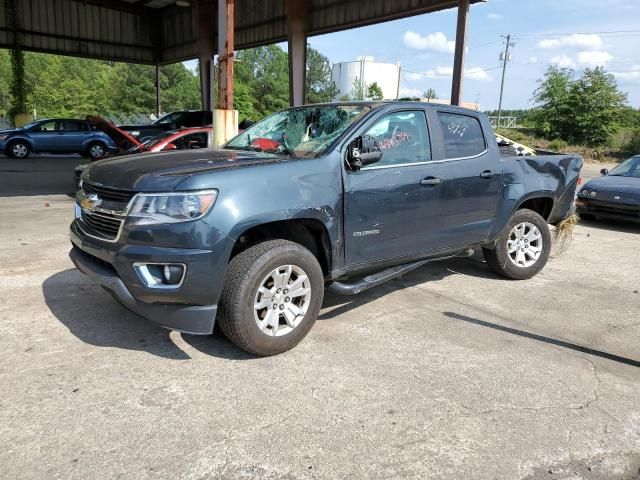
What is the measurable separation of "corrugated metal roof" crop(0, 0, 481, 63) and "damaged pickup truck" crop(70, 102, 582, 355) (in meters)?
15.4

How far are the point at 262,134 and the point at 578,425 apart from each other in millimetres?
3372

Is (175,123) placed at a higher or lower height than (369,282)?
higher

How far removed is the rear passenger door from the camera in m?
4.66

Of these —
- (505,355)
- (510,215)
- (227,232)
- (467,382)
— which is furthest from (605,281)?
(227,232)

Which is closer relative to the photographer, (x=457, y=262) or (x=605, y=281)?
(x=605, y=281)

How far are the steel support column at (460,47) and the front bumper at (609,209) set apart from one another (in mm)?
6152

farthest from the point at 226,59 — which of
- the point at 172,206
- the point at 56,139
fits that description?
the point at 56,139

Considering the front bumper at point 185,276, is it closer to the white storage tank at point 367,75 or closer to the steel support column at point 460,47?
the steel support column at point 460,47

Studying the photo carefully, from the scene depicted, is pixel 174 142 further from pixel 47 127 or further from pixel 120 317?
pixel 47 127

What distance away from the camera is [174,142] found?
408 inches

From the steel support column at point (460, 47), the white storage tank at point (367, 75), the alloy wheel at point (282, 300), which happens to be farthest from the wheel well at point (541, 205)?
the white storage tank at point (367, 75)

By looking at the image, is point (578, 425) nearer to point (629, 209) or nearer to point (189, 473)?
point (189, 473)

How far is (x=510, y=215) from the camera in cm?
538

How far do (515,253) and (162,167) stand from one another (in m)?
3.91
